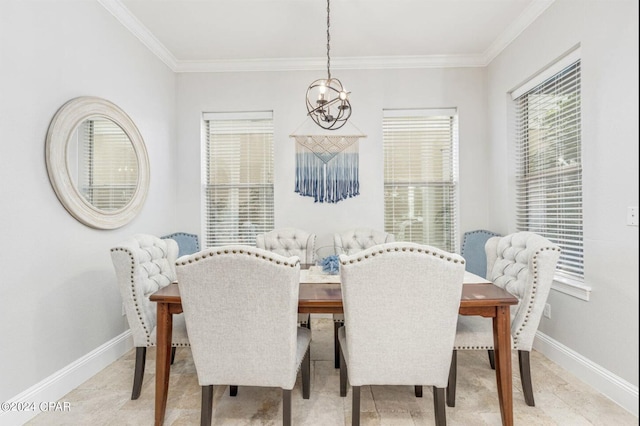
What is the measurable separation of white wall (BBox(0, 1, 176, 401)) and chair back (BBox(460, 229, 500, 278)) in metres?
3.24

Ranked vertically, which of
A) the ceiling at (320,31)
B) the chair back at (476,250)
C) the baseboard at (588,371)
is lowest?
the baseboard at (588,371)

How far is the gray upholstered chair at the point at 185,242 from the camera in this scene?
349cm

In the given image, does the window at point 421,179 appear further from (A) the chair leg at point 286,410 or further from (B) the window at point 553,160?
(A) the chair leg at point 286,410

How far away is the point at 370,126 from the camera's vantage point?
3.74m

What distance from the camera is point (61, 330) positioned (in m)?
2.21

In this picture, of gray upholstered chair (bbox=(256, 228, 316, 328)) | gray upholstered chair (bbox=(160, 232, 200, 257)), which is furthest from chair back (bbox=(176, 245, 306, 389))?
gray upholstered chair (bbox=(160, 232, 200, 257))

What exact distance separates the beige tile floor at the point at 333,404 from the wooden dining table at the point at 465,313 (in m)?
0.22

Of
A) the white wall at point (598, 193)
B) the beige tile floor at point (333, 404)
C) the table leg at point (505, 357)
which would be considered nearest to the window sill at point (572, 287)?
the white wall at point (598, 193)

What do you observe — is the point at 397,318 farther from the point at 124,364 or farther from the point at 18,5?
the point at 18,5

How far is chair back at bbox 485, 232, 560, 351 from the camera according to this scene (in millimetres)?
1924

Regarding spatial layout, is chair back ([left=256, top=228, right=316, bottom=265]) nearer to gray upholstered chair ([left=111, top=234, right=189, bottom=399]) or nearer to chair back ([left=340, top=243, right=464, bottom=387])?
gray upholstered chair ([left=111, top=234, right=189, bottom=399])

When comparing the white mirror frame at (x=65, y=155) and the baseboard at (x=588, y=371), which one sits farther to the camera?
the white mirror frame at (x=65, y=155)

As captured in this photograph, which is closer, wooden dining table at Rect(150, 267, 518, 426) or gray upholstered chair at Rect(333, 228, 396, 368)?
wooden dining table at Rect(150, 267, 518, 426)

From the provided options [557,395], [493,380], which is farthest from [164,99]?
[557,395]
